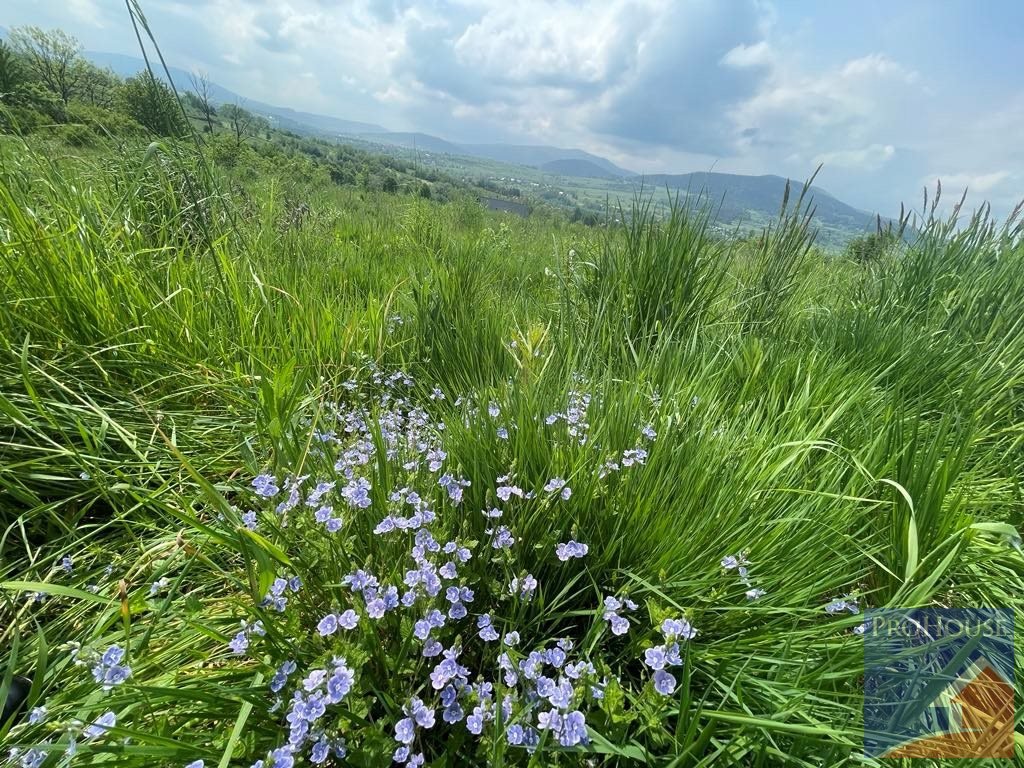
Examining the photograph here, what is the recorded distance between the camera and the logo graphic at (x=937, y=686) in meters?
0.94

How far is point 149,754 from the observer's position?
854mm

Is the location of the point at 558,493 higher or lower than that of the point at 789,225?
lower

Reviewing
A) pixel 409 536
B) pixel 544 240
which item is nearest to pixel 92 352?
pixel 409 536

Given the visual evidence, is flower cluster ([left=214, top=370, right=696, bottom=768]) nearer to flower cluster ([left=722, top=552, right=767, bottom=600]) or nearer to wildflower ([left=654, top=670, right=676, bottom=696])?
wildflower ([left=654, top=670, right=676, bottom=696])

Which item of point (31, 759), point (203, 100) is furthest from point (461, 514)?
point (203, 100)

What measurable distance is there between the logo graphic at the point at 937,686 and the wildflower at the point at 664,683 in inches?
16.1

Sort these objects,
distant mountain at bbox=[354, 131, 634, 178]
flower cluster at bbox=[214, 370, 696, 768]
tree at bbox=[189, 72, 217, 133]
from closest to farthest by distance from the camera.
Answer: flower cluster at bbox=[214, 370, 696, 768] < tree at bbox=[189, 72, 217, 133] < distant mountain at bbox=[354, 131, 634, 178]

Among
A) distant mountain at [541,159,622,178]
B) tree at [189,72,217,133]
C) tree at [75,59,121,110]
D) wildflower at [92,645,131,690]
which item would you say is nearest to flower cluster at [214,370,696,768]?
wildflower at [92,645,131,690]

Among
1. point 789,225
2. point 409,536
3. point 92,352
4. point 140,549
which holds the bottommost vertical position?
point 140,549

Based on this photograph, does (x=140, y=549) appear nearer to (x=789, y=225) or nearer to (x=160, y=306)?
(x=160, y=306)

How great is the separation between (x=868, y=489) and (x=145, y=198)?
4663 millimetres

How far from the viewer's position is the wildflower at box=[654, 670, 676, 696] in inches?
37.6

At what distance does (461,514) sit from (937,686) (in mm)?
1152

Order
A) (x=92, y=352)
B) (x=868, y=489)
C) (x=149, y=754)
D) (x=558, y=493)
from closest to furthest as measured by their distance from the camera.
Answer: (x=149, y=754) → (x=558, y=493) → (x=868, y=489) → (x=92, y=352)
